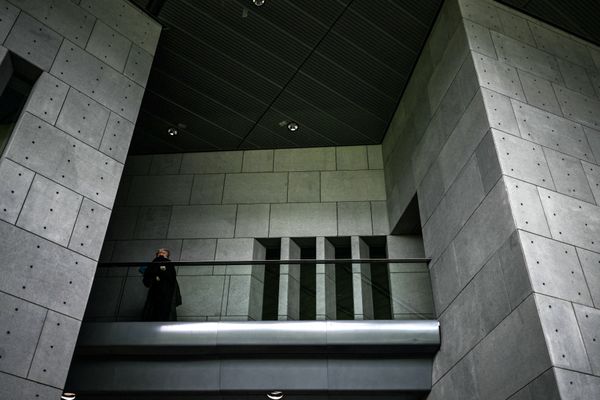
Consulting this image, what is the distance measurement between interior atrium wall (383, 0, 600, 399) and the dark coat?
19.3 feet

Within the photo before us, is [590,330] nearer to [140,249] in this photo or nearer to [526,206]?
[526,206]

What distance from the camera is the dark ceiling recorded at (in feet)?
43.8

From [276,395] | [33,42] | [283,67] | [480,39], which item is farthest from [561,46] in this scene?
[33,42]

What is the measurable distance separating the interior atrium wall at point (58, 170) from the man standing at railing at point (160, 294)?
5.38 feet

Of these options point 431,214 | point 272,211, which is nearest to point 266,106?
point 272,211

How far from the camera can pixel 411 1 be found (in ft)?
42.7

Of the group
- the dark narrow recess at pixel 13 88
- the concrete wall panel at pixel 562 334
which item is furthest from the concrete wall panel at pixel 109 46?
the concrete wall panel at pixel 562 334

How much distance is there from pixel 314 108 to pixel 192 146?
4.64 m

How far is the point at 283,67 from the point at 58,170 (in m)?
7.30

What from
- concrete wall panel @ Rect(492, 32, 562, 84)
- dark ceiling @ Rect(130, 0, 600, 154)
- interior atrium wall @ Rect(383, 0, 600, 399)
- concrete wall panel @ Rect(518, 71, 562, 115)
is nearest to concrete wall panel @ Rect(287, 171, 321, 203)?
dark ceiling @ Rect(130, 0, 600, 154)

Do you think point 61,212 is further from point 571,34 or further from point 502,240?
point 571,34

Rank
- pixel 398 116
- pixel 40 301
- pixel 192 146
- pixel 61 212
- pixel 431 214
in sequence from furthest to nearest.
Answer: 1. pixel 192 146
2. pixel 398 116
3. pixel 431 214
4. pixel 61 212
5. pixel 40 301

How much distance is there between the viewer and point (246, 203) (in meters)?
16.8

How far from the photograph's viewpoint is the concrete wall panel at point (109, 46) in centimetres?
1182
